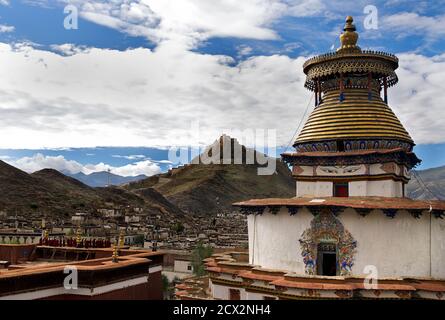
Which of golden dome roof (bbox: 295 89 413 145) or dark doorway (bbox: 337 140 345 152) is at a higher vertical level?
golden dome roof (bbox: 295 89 413 145)

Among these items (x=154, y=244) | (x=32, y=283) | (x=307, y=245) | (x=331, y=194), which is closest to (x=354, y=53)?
(x=331, y=194)

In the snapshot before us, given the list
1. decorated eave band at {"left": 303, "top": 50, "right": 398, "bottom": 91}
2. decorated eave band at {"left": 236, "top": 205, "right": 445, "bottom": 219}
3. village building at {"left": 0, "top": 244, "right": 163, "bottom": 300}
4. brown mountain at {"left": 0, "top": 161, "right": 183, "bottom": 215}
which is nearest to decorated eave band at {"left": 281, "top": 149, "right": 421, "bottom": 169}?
decorated eave band at {"left": 236, "top": 205, "right": 445, "bottom": 219}

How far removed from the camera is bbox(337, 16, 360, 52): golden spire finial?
25817mm

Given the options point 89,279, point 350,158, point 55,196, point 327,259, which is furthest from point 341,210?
point 55,196

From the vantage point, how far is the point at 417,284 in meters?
18.8

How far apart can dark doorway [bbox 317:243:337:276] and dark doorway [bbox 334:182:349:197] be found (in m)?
3.57

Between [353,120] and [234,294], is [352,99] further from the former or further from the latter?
[234,294]

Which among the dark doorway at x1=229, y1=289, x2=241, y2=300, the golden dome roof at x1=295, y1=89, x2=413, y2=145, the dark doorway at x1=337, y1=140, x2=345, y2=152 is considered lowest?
the dark doorway at x1=229, y1=289, x2=241, y2=300

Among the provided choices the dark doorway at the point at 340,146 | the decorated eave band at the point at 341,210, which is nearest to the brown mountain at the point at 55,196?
the dark doorway at the point at 340,146

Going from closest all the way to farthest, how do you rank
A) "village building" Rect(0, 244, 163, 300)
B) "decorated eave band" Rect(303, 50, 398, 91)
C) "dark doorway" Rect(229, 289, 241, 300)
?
1. "village building" Rect(0, 244, 163, 300)
2. "dark doorway" Rect(229, 289, 241, 300)
3. "decorated eave band" Rect(303, 50, 398, 91)

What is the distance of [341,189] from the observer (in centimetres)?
2333

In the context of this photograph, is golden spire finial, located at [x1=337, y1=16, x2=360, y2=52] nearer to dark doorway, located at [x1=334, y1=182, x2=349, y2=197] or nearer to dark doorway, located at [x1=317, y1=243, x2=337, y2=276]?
dark doorway, located at [x1=334, y1=182, x2=349, y2=197]

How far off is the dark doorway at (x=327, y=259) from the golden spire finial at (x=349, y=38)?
10.9 metres

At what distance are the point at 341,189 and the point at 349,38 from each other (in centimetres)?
853
